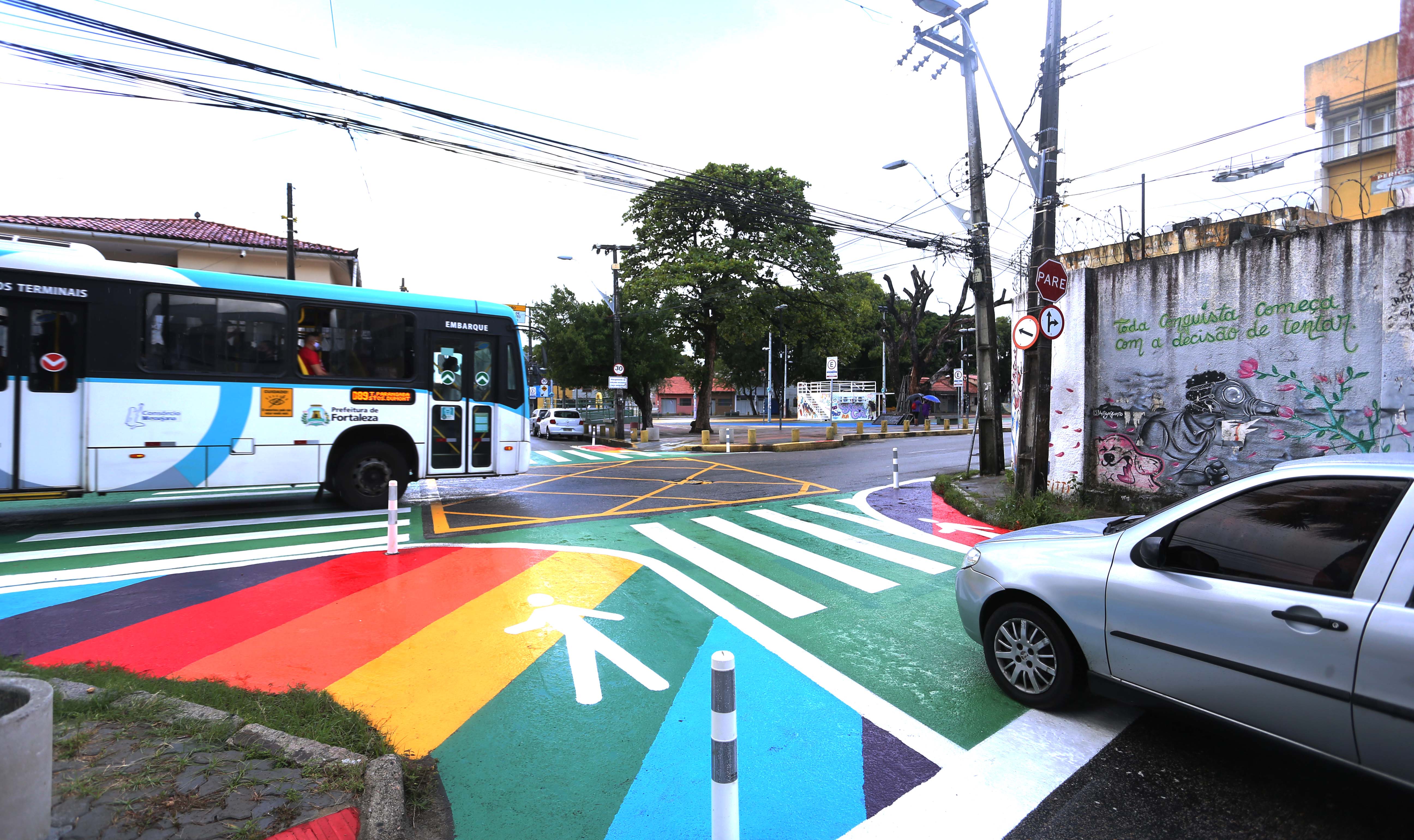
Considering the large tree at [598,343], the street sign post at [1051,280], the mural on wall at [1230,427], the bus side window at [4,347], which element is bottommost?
the mural on wall at [1230,427]

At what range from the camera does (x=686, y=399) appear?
3575 inches

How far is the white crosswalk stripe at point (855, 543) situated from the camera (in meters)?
7.51

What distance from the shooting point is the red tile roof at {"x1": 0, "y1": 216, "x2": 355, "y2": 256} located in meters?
20.3

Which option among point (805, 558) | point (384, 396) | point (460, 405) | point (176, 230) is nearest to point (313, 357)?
point (384, 396)

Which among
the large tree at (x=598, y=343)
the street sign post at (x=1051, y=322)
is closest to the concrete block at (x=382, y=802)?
the street sign post at (x=1051, y=322)

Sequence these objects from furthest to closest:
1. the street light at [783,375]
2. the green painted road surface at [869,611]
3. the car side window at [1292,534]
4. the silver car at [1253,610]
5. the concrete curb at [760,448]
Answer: the street light at [783,375] < the concrete curb at [760,448] < the green painted road surface at [869,611] < the car side window at [1292,534] < the silver car at [1253,610]

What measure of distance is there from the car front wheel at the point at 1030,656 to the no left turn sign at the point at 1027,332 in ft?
22.5

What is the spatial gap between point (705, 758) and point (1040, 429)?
8.38 metres

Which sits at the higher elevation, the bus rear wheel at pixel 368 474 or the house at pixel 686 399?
the house at pixel 686 399

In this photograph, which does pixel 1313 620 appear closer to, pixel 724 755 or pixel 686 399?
pixel 724 755

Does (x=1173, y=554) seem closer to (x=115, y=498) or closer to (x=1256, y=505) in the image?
(x=1256, y=505)

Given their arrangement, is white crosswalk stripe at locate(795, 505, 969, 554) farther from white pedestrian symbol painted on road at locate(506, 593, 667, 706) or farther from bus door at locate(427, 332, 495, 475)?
bus door at locate(427, 332, 495, 475)

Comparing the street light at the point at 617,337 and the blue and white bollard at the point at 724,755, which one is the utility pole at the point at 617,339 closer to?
the street light at the point at 617,337

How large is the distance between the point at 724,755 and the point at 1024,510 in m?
8.44
